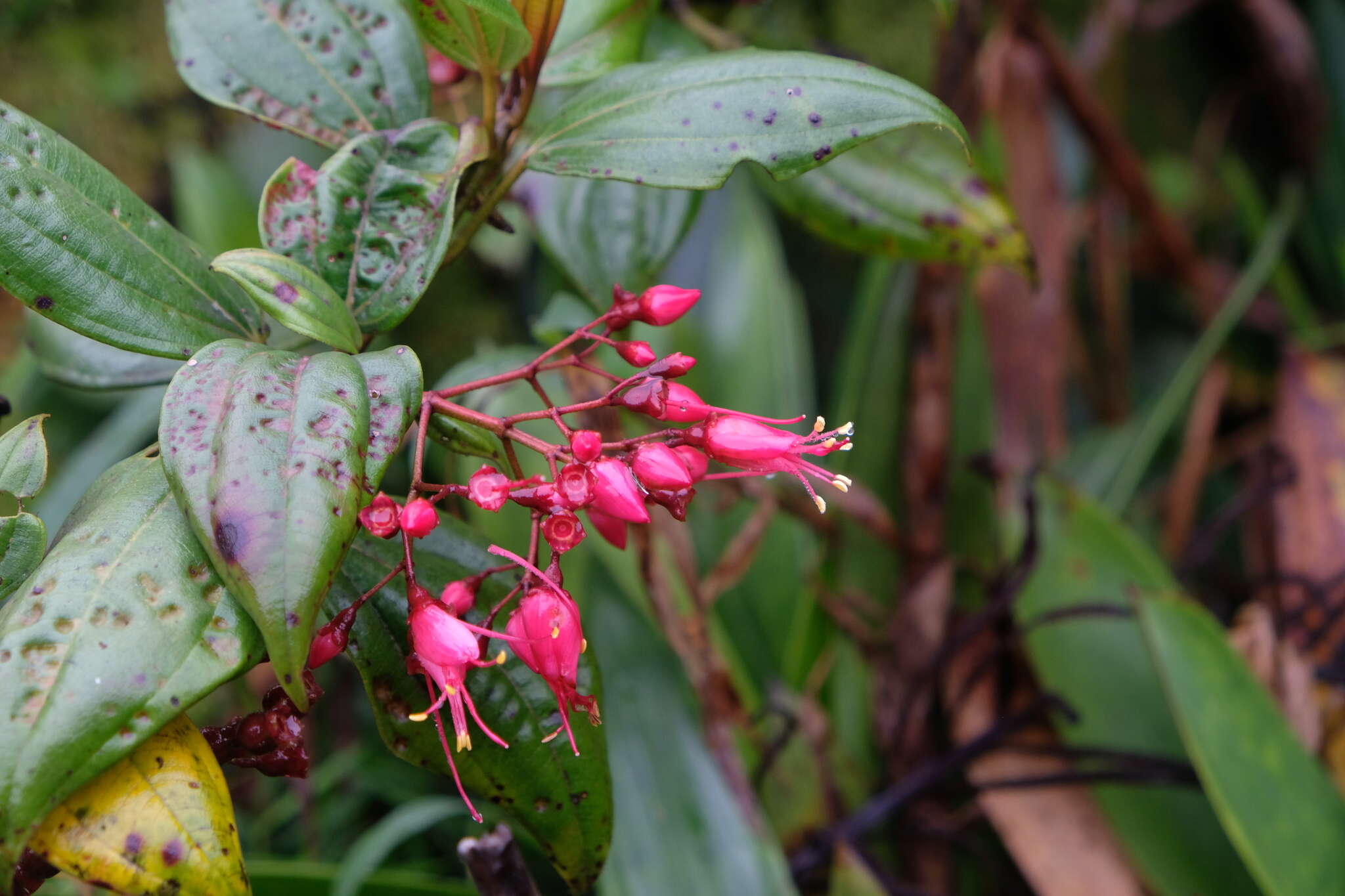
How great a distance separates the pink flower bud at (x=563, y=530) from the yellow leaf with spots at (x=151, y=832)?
5.4 inches

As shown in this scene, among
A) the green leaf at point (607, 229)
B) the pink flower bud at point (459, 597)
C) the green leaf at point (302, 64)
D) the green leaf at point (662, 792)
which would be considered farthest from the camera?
the green leaf at point (662, 792)

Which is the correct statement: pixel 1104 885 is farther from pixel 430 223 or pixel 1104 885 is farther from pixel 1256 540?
pixel 430 223

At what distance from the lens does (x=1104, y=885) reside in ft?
2.56

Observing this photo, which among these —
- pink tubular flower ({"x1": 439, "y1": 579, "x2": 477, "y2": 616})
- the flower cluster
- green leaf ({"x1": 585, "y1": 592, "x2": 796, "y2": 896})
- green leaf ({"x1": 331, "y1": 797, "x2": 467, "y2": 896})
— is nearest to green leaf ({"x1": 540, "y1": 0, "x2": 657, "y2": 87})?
the flower cluster

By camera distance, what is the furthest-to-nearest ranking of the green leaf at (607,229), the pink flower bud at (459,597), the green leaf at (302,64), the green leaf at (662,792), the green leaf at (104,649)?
the green leaf at (662,792) < the green leaf at (607,229) < the green leaf at (302,64) < the pink flower bud at (459,597) < the green leaf at (104,649)

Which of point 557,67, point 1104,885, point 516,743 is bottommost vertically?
point 1104,885

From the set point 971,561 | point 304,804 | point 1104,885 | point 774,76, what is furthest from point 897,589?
point 774,76

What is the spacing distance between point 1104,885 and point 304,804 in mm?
730

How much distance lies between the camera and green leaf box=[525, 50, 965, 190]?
37cm

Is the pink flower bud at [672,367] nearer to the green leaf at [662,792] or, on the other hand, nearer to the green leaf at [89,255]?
the green leaf at [89,255]

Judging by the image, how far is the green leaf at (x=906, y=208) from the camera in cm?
60

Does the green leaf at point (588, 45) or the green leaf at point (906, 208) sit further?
the green leaf at point (906, 208)

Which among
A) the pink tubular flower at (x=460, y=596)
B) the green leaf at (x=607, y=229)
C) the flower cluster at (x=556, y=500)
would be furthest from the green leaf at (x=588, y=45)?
the pink tubular flower at (x=460, y=596)

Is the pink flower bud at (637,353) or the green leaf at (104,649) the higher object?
the pink flower bud at (637,353)
